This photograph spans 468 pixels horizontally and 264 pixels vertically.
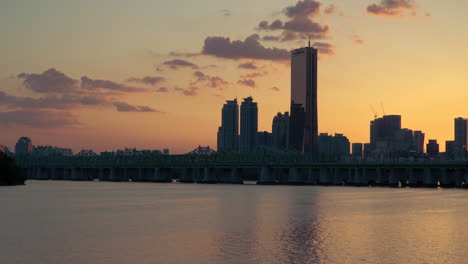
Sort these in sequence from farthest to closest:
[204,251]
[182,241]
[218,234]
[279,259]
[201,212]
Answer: [201,212], [218,234], [182,241], [204,251], [279,259]

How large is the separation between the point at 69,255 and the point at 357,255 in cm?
2309

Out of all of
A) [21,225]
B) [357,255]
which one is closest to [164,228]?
[21,225]

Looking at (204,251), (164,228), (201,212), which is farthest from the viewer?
(201,212)

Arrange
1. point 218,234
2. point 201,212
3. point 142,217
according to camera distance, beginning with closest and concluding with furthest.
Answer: point 218,234
point 142,217
point 201,212

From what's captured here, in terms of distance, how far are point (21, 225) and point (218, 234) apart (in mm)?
24656

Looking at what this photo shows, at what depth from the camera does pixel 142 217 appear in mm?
91250

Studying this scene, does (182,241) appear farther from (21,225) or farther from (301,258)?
(21,225)

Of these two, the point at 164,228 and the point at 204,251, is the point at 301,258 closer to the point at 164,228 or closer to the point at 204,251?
the point at 204,251

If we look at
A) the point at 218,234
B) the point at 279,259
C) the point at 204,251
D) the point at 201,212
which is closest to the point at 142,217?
the point at 201,212

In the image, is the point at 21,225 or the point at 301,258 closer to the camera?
the point at 301,258

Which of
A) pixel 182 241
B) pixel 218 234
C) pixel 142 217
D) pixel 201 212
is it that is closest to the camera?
pixel 182 241

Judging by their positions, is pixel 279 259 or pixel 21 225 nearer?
pixel 279 259

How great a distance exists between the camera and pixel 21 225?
7725cm

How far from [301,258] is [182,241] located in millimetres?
14305
